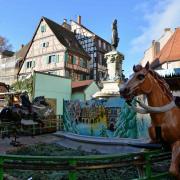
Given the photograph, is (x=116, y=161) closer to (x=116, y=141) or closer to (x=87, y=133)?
(x=116, y=141)

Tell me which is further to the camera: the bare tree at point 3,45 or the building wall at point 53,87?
the bare tree at point 3,45

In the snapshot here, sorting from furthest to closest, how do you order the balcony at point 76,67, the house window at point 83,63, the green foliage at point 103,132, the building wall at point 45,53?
the house window at point 83,63 → the balcony at point 76,67 → the building wall at point 45,53 → the green foliage at point 103,132

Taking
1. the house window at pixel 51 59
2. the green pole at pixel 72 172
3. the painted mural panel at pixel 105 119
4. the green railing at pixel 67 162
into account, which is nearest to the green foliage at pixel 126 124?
the painted mural panel at pixel 105 119

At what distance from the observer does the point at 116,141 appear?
543 inches

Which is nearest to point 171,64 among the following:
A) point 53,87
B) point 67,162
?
point 53,87

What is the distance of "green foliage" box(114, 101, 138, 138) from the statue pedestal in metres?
2.07

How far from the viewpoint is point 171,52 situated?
1175 inches

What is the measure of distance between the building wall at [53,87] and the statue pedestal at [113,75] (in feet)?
26.2

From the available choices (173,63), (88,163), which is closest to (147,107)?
(88,163)

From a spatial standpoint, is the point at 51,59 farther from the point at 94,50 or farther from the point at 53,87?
the point at 53,87

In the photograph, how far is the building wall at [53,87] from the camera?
2394 cm

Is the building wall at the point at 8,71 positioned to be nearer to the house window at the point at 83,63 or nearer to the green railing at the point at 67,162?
the house window at the point at 83,63

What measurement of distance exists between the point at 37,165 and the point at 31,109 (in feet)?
46.4

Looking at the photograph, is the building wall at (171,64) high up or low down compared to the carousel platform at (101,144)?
up
